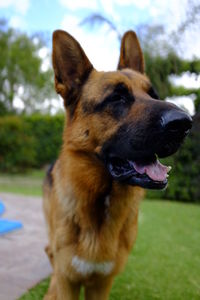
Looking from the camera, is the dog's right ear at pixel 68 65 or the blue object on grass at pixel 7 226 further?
the blue object on grass at pixel 7 226

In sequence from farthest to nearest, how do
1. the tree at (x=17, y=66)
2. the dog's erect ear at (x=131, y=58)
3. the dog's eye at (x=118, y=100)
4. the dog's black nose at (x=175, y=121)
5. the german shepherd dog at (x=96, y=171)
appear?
the tree at (x=17, y=66)
the dog's erect ear at (x=131, y=58)
the dog's eye at (x=118, y=100)
the german shepherd dog at (x=96, y=171)
the dog's black nose at (x=175, y=121)

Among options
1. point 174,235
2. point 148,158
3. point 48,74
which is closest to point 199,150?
point 148,158

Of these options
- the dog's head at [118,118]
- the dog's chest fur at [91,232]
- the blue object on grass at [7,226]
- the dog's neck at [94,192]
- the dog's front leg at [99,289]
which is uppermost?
the dog's head at [118,118]

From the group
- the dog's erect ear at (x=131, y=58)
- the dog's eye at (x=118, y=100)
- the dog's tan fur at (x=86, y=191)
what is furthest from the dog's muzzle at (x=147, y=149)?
the dog's erect ear at (x=131, y=58)

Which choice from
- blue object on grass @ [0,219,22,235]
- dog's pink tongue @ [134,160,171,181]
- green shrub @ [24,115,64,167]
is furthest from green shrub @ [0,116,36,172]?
dog's pink tongue @ [134,160,171,181]

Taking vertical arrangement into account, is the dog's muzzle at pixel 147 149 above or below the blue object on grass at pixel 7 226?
above

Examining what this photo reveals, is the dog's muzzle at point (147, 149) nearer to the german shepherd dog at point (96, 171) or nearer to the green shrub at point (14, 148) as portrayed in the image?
the german shepherd dog at point (96, 171)

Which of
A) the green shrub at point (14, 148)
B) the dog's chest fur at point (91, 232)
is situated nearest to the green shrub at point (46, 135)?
the green shrub at point (14, 148)

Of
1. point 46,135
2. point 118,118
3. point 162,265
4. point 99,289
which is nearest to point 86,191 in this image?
point 118,118

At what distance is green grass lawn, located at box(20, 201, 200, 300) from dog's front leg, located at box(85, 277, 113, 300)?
677 millimetres

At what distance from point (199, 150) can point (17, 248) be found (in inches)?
127

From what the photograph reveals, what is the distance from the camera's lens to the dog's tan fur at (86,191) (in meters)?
2.66

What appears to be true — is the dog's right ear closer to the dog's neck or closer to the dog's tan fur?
the dog's tan fur

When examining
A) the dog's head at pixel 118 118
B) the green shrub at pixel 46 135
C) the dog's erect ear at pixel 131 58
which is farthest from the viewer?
the green shrub at pixel 46 135
